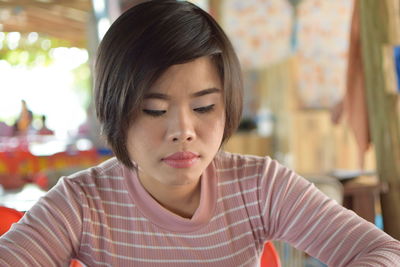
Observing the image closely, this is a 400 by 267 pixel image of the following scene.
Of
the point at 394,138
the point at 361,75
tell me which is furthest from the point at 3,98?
the point at 394,138

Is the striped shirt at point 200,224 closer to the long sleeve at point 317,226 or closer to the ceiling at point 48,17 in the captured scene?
the long sleeve at point 317,226

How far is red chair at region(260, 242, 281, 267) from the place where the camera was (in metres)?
1.12

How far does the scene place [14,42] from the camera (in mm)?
5500

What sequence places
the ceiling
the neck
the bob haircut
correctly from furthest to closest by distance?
1. the ceiling
2. the neck
3. the bob haircut

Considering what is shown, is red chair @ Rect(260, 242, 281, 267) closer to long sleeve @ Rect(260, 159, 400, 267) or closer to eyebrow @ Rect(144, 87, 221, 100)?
long sleeve @ Rect(260, 159, 400, 267)

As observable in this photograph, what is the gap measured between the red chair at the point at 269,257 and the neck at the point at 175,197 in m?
0.18

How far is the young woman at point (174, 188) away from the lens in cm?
92

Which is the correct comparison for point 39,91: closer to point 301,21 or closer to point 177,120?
point 301,21

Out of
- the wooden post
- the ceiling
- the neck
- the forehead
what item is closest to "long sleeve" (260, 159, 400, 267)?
the neck

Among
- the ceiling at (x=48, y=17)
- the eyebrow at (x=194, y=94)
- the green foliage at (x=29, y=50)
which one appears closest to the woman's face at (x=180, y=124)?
the eyebrow at (x=194, y=94)

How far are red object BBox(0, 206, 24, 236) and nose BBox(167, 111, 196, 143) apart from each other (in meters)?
0.37

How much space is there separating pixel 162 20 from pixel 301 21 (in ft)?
17.8

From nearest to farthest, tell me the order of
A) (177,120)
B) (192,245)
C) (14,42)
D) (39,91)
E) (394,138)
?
(177,120)
(192,245)
(394,138)
(14,42)
(39,91)

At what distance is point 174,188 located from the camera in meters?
1.06
